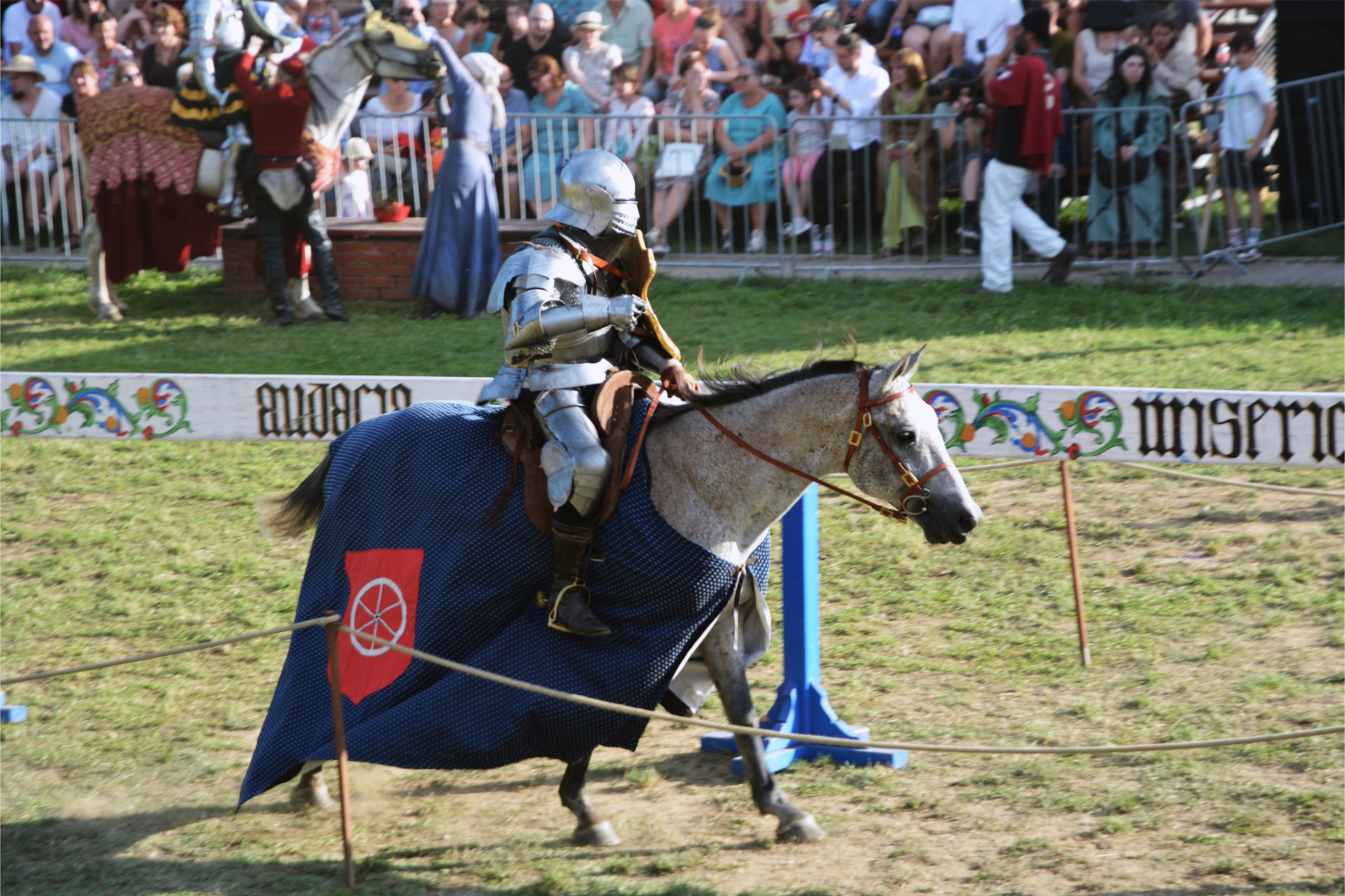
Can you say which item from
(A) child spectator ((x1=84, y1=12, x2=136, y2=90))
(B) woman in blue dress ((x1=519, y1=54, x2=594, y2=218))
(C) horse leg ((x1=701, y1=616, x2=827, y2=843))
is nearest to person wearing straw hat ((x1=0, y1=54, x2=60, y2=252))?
(A) child spectator ((x1=84, y1=12, x2=136, y2=90))

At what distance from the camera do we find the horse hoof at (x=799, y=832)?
5.12 metres

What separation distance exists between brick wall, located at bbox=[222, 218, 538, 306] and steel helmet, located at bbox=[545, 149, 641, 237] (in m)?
7.00

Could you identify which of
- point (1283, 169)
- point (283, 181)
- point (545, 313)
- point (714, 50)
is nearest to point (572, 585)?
point (545, 313)

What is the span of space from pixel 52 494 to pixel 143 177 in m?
3.63

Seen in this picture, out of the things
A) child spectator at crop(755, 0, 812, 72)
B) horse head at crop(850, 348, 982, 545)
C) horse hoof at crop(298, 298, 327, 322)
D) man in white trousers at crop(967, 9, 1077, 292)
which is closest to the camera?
horse head at crop(850, 348, 982, 545)

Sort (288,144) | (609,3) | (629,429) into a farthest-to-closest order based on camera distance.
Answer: (609,3)
(288,144)
(629,429)

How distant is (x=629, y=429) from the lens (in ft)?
16.0

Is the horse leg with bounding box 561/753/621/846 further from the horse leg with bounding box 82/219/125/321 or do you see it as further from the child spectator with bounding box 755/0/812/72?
the child spectator with bounding box 755/0/812/72

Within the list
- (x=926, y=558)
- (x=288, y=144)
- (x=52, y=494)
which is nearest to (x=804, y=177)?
(x=288, y=144)

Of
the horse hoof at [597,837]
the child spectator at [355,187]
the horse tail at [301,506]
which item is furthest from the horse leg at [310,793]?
the child spectator at [355,187]

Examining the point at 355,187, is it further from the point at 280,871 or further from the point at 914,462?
the point at 914,462

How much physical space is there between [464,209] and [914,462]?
745 cm

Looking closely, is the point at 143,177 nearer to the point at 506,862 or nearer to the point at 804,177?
the point at 804,177

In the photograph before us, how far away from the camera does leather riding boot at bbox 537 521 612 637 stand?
15.5 feet
